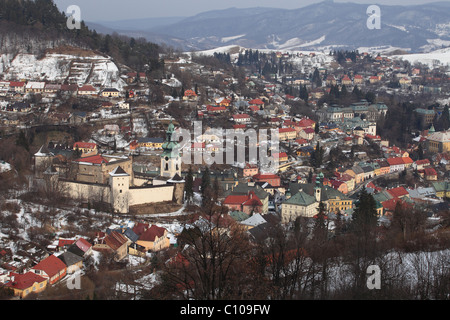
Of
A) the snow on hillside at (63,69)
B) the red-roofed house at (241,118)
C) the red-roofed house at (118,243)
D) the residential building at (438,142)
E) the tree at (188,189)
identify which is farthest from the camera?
the snow on hillside at (63,69)

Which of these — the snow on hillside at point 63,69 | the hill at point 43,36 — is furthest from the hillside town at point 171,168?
the hill at point 43,36

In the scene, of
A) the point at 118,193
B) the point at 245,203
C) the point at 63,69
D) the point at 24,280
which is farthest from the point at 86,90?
the point at 24,280

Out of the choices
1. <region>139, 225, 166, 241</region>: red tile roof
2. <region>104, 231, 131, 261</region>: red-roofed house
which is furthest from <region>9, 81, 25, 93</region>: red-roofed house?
<region>139, 225, 166, 241</region>: red tile roof

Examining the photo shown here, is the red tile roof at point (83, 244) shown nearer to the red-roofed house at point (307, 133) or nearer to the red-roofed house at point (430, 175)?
the red-roofed house at point (307, 133)

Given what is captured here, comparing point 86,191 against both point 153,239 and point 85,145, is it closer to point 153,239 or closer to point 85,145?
point 153,239
